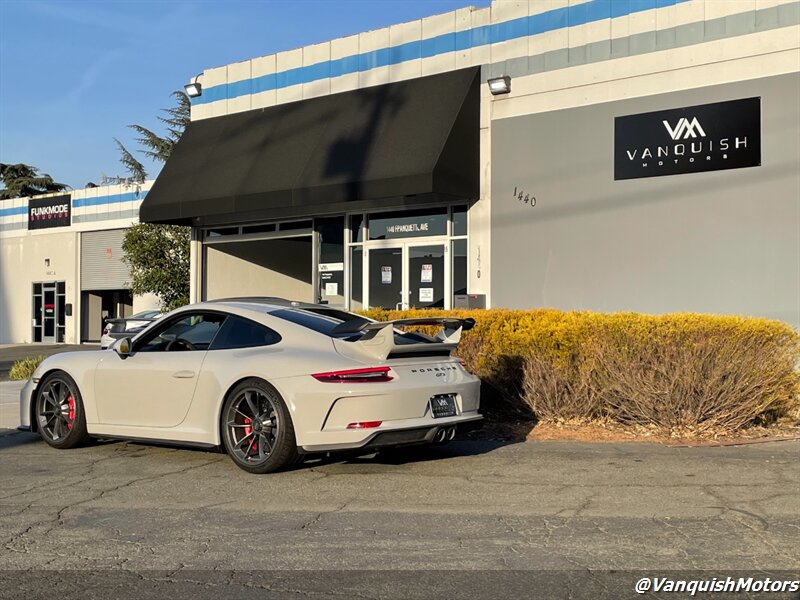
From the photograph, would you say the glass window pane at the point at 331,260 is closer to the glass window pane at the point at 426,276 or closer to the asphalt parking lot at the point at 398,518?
the glass window pane at the point at 426,276

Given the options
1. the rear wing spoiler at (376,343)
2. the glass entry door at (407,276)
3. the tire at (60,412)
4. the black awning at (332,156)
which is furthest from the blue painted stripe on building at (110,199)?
the rear wing spoiler at (376,343)

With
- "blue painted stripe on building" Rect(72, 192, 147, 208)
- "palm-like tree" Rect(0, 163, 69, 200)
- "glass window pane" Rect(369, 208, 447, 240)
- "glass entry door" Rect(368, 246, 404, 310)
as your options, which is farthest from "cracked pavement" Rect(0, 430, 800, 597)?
"palm-like tree" Rect(0, 163, 69, 200)

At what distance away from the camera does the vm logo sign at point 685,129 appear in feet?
44.1

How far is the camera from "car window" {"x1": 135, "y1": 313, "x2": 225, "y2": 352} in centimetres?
777

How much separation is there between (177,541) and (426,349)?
9.18ft

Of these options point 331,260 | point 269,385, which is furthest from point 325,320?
point 331,260

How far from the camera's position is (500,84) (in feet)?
49.4

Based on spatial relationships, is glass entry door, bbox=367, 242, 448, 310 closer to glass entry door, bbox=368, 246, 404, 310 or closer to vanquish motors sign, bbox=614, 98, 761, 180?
glass entry door, bbox=368, 246, 404, 310

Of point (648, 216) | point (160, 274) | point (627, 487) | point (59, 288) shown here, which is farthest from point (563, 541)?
point (59, 288)

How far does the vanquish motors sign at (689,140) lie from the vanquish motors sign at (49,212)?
2551 cm

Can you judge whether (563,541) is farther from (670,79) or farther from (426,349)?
(670,79)

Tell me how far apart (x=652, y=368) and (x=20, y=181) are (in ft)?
201

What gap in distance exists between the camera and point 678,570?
456 cm

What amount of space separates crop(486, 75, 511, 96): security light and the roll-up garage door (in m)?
20.2
